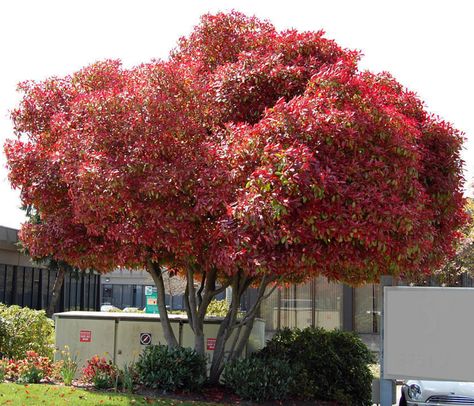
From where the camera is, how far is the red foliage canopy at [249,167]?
26.1 ft

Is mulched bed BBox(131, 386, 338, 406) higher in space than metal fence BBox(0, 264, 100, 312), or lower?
lower

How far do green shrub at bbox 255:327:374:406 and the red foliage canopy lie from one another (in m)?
1.37

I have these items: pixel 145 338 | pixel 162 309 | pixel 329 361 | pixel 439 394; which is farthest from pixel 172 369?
pixel 439 394

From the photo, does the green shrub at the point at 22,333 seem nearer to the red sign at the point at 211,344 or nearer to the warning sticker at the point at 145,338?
the warning sticker at the point at 145,338

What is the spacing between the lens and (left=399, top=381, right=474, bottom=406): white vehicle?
10.6 meters

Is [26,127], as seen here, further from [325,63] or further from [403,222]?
[403,222]

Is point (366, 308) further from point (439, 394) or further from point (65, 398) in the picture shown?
point (65, 398)

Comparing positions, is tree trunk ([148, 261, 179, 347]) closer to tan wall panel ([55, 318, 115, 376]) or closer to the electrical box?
tan wall panel ([55, 318, 115, 376])

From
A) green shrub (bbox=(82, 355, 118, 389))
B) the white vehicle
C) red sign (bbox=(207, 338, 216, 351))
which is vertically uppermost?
red sign (bbox=(207, 338, 216, 351))

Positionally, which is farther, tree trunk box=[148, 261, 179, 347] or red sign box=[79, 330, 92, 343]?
red sign box=[79, 330, 92, 343]

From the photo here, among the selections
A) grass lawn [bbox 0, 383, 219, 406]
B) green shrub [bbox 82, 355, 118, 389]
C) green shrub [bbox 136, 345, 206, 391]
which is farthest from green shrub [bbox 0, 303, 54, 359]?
green shrub [bbox 136, 345, 206, 391]

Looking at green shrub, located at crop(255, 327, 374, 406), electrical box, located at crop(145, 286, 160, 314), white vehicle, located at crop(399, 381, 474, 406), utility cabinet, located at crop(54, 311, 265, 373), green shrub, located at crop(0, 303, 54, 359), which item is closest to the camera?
white vehicle, located at crop(399, 381, 474, 406)

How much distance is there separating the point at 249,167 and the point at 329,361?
4.48 metres

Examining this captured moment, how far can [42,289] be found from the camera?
126ft
